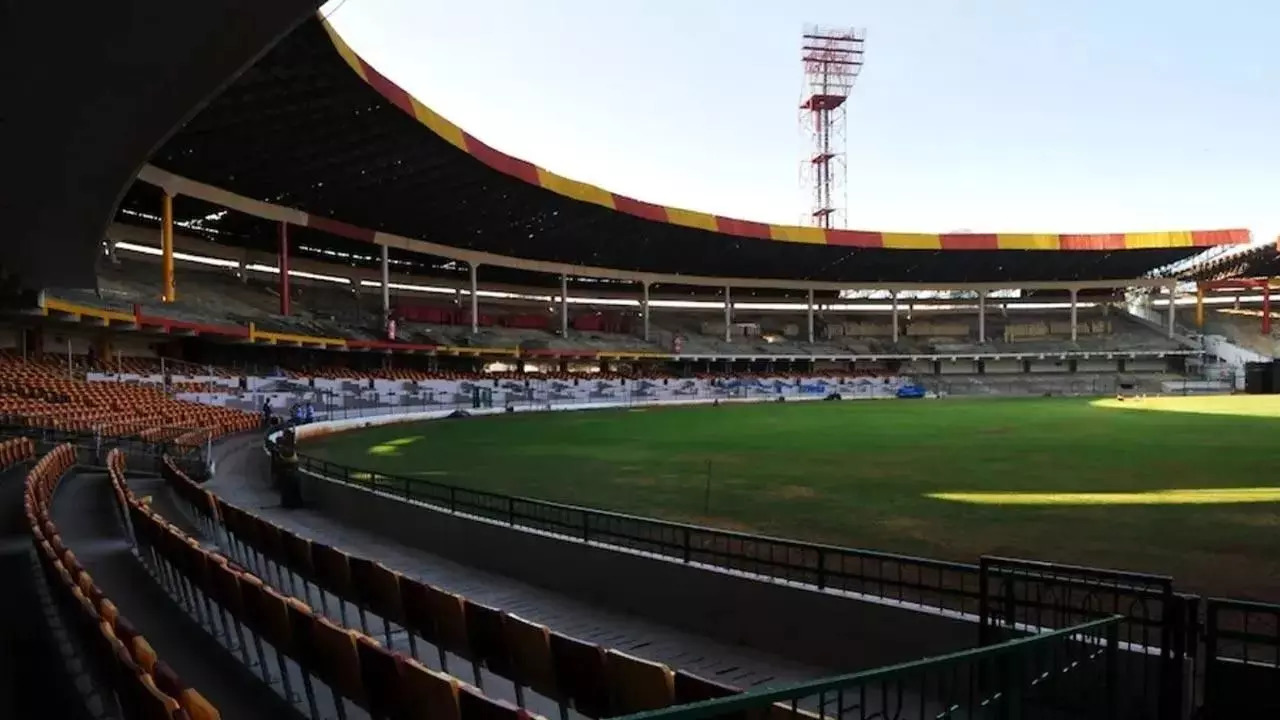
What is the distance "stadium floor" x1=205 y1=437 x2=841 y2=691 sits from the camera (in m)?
7.05

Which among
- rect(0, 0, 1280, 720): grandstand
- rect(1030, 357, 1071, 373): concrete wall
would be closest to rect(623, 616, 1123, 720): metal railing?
rect(0, 0, 1280, 720): grandstand

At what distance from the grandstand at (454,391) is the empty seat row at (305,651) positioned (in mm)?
34

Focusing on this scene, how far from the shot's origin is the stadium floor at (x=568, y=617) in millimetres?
7051

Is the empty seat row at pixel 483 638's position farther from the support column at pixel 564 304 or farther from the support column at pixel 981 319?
the support column at pixel 981 319

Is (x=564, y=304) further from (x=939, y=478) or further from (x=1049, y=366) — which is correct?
(x=939, y=478)

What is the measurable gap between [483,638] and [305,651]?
3.81ft

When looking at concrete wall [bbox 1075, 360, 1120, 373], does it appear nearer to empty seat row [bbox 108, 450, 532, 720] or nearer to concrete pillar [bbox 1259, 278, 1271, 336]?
concrete pillar [bbox 1259, 278, 1271, 336]

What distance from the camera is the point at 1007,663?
14.6ft

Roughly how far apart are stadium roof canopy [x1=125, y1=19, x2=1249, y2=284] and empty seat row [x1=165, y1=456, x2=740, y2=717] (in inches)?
797

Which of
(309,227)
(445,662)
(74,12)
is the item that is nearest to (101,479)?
(74,12)

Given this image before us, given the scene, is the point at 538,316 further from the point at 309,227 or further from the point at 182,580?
the point at 182,580

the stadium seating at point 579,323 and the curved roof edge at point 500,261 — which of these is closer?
the curved roof edge at point 500,261

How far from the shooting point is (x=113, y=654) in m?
4.27

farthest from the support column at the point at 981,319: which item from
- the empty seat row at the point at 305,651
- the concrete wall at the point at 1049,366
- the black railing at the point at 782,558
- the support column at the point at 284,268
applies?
the empty seat row at the point at 305,651
